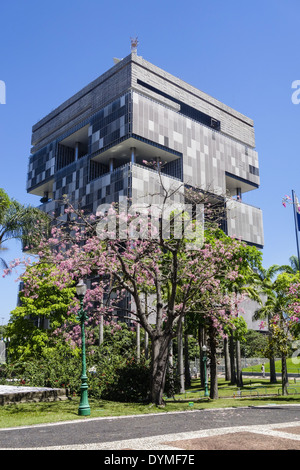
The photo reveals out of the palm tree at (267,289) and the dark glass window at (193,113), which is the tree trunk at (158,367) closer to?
the palm tree at (267,289)

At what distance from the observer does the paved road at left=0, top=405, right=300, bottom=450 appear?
9156mm

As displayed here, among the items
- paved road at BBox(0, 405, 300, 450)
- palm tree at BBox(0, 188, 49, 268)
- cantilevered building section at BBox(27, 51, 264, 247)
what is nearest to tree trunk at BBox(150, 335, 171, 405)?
paved road at BBox(0, 405, 300, 450)

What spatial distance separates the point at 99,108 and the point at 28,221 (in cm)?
6111

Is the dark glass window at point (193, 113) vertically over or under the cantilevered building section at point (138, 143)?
over

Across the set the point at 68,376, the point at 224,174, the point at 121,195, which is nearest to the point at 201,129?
the point at 224,174

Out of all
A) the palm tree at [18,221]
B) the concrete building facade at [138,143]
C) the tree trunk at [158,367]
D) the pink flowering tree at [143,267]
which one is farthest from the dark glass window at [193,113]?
the tree trunk at [158,367]

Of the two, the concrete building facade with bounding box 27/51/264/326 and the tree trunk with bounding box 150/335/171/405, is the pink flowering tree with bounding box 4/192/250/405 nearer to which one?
the tree trunk with bounding box 150/335/171/405

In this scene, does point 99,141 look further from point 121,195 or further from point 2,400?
point 2,400

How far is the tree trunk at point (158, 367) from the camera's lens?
18.9 meters

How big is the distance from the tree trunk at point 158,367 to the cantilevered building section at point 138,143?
4965 cm

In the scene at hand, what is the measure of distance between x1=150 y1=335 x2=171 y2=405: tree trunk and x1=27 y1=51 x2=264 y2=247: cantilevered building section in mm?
49652

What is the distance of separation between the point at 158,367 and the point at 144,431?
8.16 metres

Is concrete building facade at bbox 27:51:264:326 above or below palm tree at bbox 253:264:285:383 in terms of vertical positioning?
above

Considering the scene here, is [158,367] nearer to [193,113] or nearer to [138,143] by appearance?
[138,143]
